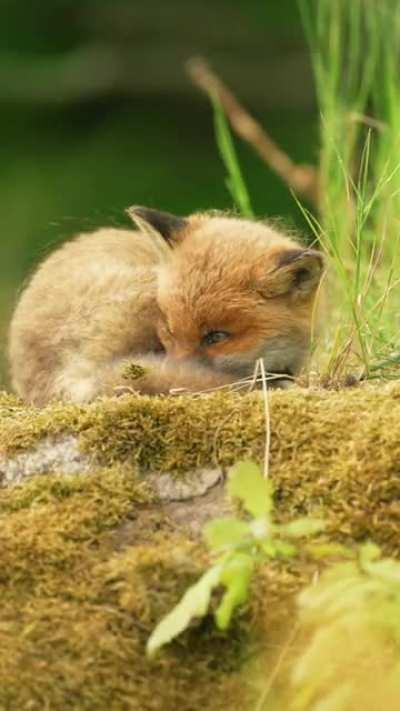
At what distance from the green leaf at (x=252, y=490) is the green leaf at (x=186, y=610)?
0.12m

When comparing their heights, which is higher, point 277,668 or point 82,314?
point 82,314

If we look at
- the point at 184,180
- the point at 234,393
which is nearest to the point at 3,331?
the point at 234,393

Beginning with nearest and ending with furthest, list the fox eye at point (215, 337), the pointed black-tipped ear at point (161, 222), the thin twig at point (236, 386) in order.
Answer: the thin twig at point (236, 386), the fox eye at point (215, 337), the pointed black-tipped ear at point (161, 222)

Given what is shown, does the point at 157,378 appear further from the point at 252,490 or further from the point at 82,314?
the point at 252,490

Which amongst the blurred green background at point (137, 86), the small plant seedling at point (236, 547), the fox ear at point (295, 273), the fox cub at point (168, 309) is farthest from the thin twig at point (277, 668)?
the blurred green background at point (137, 86)

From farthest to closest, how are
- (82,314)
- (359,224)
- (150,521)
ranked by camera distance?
(82,314) → (359,224) → (150,521)

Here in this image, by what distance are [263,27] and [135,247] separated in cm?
1065

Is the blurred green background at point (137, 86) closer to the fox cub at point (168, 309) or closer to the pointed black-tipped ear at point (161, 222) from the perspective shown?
the pointed black-tipped ear at point (161, 222)

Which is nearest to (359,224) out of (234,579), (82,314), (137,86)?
(82,314)

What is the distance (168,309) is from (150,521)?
138cm

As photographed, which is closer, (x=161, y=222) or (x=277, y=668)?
(x=277, y=668)

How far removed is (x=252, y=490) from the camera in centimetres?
278

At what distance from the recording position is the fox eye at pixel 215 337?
15.2 ft

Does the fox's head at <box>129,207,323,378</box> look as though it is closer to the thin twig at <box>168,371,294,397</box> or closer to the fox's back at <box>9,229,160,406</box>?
the fox's back at <box>9,229,160,406</box>
